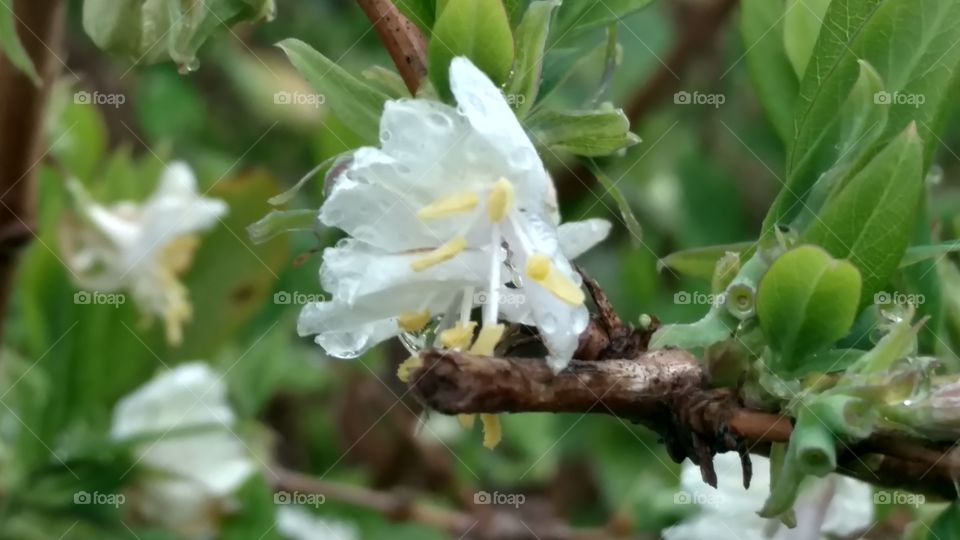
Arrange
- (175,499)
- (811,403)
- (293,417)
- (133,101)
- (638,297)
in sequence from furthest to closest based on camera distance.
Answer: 1. (133,101)
2. (293,417)
3. (638,297)
4. (175,499)
5. (811,403)

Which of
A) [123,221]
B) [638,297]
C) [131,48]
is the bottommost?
[638,297]

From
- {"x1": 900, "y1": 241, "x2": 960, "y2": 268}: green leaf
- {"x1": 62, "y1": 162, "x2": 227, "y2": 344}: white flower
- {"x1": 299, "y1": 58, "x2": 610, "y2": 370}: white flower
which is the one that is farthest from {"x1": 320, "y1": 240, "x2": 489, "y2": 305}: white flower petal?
{"x1": 62, "y1": 162, "x2": 227, "y2": 344}: white flower

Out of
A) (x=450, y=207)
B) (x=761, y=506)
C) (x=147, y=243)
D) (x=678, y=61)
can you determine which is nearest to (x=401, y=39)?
(x=450, y=207)

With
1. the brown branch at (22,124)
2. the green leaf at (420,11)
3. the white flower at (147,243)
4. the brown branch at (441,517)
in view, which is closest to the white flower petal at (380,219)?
the green leaf at (420,11)

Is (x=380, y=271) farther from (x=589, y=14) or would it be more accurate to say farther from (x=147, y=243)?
(x=147, y=243)

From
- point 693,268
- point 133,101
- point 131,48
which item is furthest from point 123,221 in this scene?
point 133,101

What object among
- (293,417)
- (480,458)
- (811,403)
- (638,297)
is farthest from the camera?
(293,417)

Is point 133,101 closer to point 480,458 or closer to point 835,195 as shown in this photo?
point 480,458
